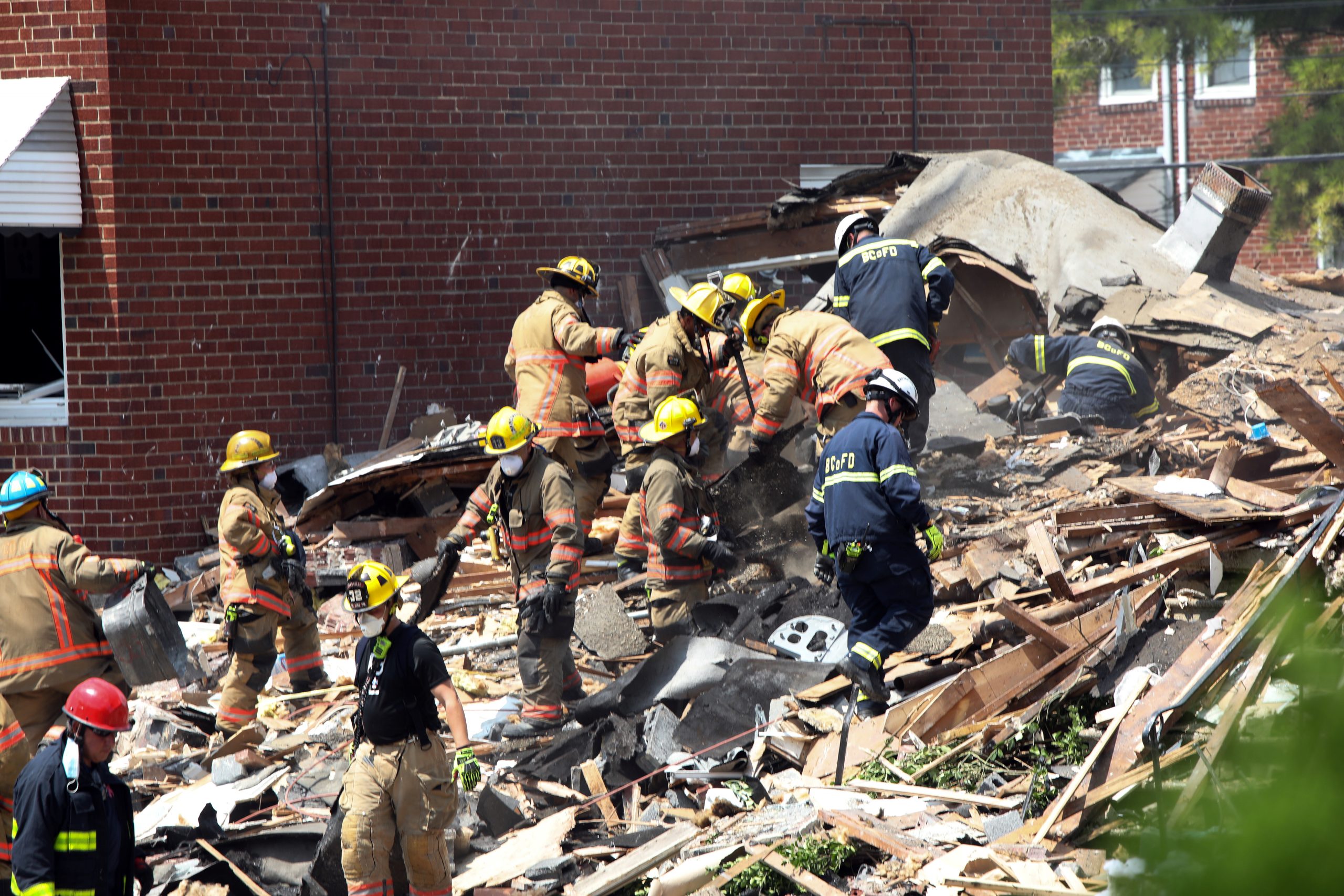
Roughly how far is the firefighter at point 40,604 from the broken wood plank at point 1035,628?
14.7 ft

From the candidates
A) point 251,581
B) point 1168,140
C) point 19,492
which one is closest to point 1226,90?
point 1168,140

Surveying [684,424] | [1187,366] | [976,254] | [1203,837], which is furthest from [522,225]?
[1203,837]

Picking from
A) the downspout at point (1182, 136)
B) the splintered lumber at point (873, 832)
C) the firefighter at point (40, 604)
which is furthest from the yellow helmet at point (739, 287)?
the downspout at point (1182, 136)

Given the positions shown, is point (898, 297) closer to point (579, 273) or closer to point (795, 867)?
point (579, 273)

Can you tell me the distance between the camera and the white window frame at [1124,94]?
983 inches

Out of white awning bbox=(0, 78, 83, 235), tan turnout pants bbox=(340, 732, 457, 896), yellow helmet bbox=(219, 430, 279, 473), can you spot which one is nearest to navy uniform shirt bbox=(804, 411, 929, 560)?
tan turnout pants bbox=(340, 732, 457, 896)

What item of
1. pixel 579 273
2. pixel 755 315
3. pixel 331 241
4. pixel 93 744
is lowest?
pixel 93 744

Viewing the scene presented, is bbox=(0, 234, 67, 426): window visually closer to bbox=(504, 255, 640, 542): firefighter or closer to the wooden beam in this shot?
the wooden beam

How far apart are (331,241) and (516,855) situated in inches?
294

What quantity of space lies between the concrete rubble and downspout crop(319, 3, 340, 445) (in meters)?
0.61

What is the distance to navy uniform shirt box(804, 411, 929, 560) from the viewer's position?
607cm

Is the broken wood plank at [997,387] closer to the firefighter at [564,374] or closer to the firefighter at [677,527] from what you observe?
the firefighter at [564,374]

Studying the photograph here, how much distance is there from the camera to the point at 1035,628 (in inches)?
241

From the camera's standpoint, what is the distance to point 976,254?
11.4m
